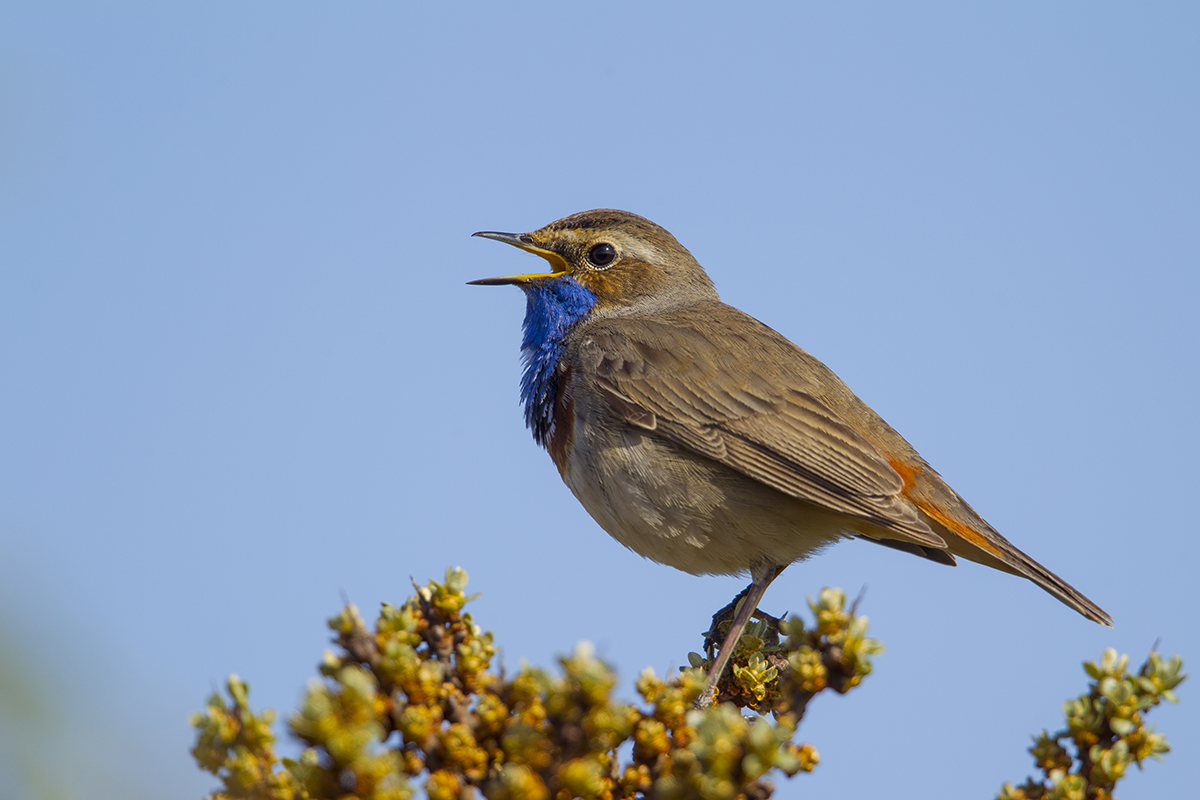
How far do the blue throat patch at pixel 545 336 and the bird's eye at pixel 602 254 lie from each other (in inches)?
10.0

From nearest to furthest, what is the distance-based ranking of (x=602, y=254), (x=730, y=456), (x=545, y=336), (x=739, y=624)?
(x=739, y=624) → (x=730, y=456) → (x=545, y=336) → (x=602, y=254)

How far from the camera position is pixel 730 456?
6.68 metres

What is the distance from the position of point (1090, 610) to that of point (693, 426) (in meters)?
2.58

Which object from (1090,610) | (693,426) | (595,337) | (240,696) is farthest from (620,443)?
(240,696)

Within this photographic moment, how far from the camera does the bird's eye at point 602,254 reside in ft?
26.8

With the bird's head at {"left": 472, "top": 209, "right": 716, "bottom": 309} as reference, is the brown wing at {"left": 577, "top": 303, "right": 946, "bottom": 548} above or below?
below

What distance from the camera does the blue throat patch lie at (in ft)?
24.3

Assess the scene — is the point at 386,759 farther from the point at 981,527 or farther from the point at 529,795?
the point at 981,527

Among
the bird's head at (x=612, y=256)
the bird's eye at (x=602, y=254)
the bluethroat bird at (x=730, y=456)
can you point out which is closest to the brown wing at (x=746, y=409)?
the bluethroat bird at (x=730, y=456)

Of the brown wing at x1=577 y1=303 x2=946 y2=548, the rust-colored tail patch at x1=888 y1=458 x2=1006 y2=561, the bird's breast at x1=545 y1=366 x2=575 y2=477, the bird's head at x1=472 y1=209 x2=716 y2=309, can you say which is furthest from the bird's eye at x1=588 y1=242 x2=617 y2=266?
the rust-colored tail patch at x1=888 y1=458 x2=1006 y2=561

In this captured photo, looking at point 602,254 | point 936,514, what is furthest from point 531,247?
point 936,514

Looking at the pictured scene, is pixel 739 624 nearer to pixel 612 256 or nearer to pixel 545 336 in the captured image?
pixel 545 336

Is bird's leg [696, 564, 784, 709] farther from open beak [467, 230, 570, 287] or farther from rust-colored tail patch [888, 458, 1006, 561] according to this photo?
open beak [467, 230, 570, 287]

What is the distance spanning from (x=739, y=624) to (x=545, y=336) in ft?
9.11
